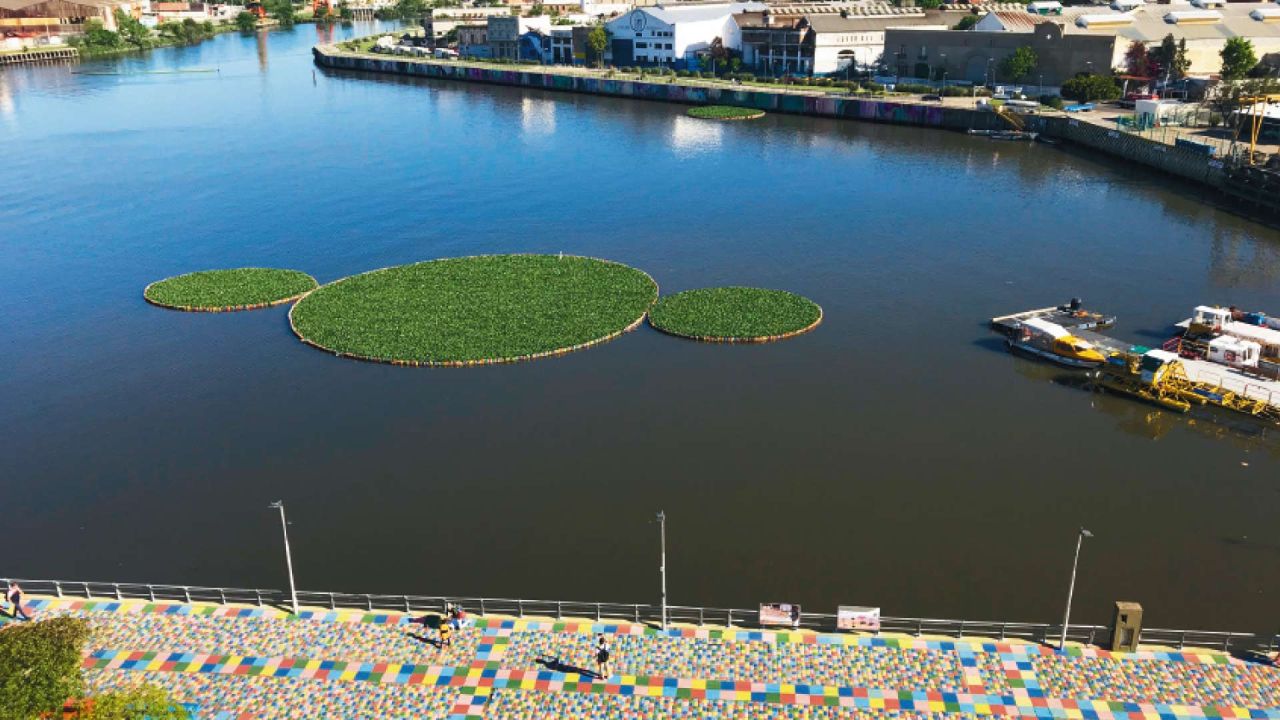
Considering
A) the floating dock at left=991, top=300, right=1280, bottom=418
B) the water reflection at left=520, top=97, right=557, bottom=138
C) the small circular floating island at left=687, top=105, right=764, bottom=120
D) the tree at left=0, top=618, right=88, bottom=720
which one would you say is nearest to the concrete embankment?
the small circular floating island at left=687, top=105, right=764, bottom=120

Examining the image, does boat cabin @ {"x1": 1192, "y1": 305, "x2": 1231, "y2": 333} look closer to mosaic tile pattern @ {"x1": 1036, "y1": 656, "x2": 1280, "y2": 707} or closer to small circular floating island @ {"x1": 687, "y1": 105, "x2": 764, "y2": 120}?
mosaic tile pattern @ {"x1": 1036, "y1": 656, "x2": 1280, "y2": 707}

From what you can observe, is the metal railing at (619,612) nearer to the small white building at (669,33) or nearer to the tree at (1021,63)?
the tree at (1021,63)

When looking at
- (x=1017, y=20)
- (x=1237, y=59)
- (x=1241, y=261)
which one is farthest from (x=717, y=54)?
(x=1241, y=261)

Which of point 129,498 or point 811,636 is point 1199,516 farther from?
point 129,498

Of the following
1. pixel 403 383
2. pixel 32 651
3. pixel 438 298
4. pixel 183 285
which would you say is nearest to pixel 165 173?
pixel 183 285

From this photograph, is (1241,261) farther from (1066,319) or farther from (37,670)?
(37,670)

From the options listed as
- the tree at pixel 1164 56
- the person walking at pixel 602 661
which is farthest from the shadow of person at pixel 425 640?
the tree at pixel 1164 56
